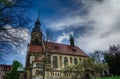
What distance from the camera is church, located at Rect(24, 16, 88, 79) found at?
43438mm

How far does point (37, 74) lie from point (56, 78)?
688cm

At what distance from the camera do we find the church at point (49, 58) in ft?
143

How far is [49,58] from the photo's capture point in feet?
141

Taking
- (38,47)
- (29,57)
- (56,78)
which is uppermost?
(38,47)

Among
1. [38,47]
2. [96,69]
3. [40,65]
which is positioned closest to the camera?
[96,69]

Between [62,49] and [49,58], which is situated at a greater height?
[62,49]

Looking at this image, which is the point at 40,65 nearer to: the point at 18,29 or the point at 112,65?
the point at 112,65

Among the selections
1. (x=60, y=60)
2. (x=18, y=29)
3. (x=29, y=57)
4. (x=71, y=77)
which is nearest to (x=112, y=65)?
(x=71, y=77)

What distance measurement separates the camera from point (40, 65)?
44156 mm

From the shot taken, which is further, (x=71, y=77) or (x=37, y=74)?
(x=71, y=77)

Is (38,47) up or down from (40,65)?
up

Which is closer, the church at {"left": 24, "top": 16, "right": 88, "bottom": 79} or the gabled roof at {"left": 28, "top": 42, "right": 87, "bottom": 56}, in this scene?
the church at {"left": 24, "top": 16, "right": 88, "bottom": 79}

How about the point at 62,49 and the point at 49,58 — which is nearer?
the point at 49,58

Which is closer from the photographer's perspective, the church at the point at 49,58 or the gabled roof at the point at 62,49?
the church at the point at 49,58
